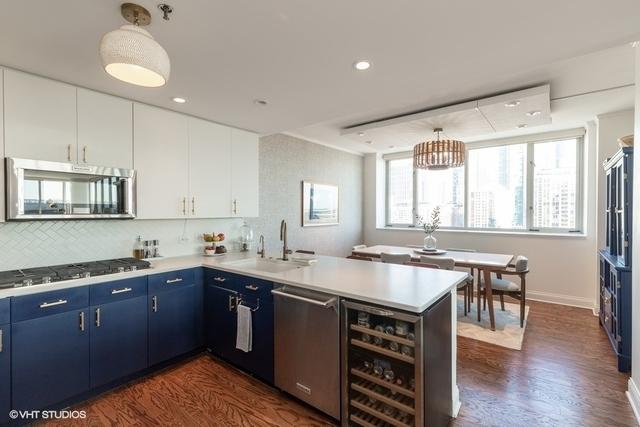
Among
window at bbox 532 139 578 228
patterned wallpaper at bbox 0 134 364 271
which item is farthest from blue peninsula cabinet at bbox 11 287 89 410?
window at bbox 532 139 578 228

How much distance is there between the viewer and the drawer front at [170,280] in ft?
8.22

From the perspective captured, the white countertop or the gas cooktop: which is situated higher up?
the gas cooktop

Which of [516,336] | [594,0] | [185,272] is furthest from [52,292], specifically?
[516,336]

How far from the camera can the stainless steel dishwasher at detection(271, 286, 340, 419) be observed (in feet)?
6.21

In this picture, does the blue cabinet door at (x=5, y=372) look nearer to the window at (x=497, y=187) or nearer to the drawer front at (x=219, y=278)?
the drawer front at (x=219, y=278)

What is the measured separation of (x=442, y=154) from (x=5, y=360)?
169 inches

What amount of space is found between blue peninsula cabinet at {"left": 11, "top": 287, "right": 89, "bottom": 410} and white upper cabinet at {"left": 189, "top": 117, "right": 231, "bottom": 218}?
4.16 ft

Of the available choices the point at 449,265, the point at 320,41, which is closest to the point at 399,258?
the point at 449,265

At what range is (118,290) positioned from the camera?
2.30 meters

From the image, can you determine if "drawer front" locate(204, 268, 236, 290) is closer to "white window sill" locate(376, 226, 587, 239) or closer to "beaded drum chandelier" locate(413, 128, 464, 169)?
"beaded drum chandelier" locate(413, 128, 464, 169)

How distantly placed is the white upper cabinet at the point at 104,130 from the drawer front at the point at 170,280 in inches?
39.6

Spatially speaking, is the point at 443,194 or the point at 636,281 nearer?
the point at 636,281

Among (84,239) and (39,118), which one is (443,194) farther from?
(39,118)

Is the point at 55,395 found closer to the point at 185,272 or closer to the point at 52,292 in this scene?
the point at 52,292
